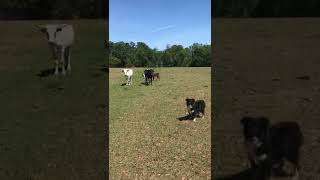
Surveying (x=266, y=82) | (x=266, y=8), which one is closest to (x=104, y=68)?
(x=266, y=82)

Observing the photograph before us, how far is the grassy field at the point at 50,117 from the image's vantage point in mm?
9445

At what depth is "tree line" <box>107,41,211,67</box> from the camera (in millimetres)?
52244

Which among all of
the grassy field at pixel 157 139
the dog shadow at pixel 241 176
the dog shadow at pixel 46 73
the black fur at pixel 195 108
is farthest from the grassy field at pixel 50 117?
the black fur at pixel 195 108

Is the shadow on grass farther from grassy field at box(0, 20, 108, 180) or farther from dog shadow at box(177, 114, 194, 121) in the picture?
dog shadow at box(177, 114, 194, 121)

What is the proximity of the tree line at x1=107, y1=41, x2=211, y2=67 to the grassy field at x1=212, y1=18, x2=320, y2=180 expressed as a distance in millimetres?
9547

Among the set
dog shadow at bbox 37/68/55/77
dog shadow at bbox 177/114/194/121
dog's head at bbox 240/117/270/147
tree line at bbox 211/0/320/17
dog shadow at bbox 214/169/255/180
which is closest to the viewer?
dog's head at bbox 240/117/270/147

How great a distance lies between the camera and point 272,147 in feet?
25.6

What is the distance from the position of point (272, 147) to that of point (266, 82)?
45.7 ft

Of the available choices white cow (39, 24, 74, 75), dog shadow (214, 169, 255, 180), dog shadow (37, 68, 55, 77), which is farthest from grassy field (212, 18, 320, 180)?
dog shadow (37, 68, 55, 77)

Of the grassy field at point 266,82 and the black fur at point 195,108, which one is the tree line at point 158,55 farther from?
the black fur at point 195,108

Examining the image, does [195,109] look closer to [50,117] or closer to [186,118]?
[186,118]

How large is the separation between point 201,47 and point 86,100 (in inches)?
1726

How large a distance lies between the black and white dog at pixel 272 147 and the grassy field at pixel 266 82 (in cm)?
79

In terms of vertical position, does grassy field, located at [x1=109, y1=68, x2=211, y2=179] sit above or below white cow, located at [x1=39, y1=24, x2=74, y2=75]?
below
